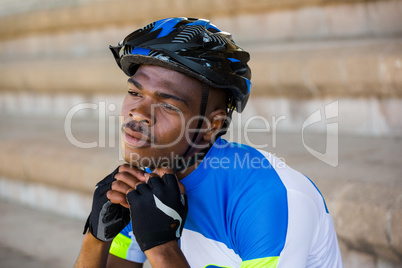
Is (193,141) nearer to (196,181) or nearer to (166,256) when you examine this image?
(196,181)

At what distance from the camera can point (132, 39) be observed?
152 centimetres

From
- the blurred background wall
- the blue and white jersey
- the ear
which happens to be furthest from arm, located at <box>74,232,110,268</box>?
the blurred background wall

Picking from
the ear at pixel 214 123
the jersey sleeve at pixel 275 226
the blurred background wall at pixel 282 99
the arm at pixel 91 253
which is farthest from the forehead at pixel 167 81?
the blurred background wall at pixel 282 99

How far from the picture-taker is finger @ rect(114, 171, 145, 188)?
1398 millimetres

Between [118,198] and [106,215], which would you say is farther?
[106,215]

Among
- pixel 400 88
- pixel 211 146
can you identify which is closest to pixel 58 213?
pixel 211 146

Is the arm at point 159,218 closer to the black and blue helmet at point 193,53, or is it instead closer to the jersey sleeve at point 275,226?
the jersey sleeve at point 275,226

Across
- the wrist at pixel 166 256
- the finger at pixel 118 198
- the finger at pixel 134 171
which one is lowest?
the wrist at pixel 166 256

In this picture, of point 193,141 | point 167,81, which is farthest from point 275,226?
point 167,81

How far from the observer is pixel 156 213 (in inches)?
51.2

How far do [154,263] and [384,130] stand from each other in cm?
212

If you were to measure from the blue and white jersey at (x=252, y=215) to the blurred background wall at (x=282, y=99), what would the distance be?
77 cm

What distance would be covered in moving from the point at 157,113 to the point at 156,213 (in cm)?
31

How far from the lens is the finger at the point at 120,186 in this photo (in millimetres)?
1391
